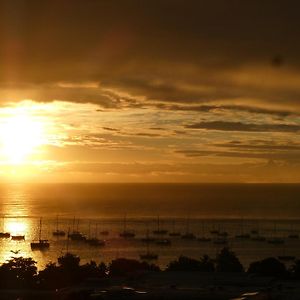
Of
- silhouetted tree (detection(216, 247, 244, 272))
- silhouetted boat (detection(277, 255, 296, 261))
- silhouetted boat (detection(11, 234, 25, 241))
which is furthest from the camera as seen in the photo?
silhouetted boat (detection(11, 234, 25, 241))

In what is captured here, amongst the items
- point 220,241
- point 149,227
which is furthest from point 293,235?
point 149,227

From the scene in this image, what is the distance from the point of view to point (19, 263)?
1216 inches

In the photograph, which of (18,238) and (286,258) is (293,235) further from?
(18,238)

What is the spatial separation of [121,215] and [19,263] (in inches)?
3187

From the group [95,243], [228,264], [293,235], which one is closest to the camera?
[228,264]

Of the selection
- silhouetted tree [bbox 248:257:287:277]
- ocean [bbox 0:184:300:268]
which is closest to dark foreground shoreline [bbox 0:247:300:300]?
silhouetted tree [bbox 248:257:287:277]

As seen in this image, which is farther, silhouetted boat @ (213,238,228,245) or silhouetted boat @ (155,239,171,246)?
silhouetted boat @ (213,238,228,245)

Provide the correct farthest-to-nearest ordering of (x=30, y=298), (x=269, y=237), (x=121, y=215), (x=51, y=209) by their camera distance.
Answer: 1. (x=51, y=209)
2. (x=121, y=215)
3. (x=269, y=237)
4. (x=30, y=298)

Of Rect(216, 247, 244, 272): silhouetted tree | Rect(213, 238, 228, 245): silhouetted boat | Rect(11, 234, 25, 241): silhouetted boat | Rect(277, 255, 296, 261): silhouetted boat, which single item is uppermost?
Rect(11, 234, 25, 241): silhouetted boat

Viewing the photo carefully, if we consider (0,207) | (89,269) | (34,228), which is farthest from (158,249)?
(0,207)

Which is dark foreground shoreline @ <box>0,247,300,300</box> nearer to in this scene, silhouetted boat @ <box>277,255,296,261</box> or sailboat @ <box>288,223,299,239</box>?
silhouetted boat @ <box>277,255,296,261</box>

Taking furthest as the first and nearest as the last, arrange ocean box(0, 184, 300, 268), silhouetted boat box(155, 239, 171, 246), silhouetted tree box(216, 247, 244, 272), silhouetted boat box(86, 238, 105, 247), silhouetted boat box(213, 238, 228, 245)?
silhouetted boat box(213, 238, 228, 245), silhouetted boat box(155, 239, 171, 246), silhouetted boat box(86, 238, 105, 247), ocean box(0, 184, 300, 268), silhouetted tree box(216, 247, 244, 272)

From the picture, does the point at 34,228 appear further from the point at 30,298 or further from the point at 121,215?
the point at 30,298

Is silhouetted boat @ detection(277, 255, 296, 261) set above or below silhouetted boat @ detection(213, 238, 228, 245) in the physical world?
below
